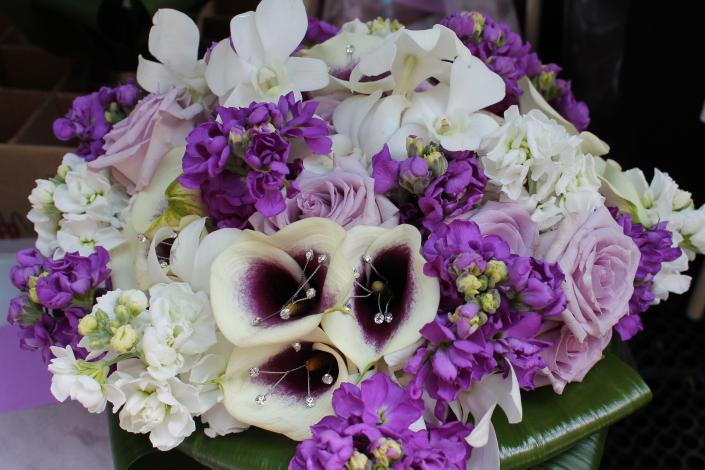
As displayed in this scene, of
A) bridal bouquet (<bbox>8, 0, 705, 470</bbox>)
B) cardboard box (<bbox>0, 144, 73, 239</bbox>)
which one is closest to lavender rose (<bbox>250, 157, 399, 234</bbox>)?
bridal bouquet (<bbox>8, 0, 705, 470</bbox>)

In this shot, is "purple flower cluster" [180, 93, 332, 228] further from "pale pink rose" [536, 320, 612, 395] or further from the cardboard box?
the cardboard box

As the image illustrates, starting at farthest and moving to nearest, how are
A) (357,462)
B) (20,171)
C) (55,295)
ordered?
(20,171)
(55,295)
(357,462)

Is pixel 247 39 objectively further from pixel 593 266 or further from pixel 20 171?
pixel 20 171

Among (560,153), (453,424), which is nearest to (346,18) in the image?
(560,153)

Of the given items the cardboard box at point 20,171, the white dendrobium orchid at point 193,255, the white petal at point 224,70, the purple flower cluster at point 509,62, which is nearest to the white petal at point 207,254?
the white dendrobium orchid at point 193,255

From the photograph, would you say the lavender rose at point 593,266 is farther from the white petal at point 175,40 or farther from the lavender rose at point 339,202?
the white petal at point 175,40

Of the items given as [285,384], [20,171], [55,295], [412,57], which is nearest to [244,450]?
[285,384]
